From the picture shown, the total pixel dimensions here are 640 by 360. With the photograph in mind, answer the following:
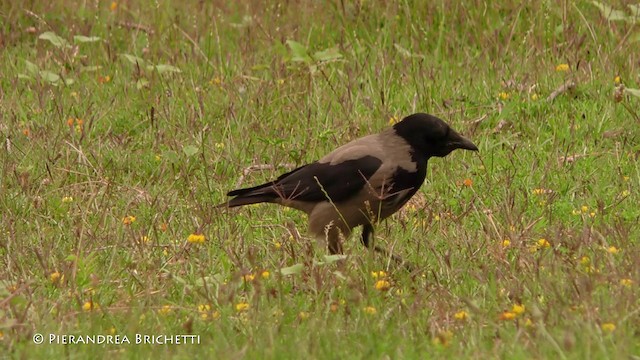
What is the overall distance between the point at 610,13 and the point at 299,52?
7.55 ft

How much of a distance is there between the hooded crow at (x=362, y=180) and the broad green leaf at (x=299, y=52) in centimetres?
250

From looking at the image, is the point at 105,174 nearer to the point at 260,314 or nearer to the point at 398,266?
the point at 398,266

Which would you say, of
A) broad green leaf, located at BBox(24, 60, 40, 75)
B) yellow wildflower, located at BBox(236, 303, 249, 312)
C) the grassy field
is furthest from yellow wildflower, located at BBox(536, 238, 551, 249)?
broad green leaf, located at BBox(24, 60, 40, 75)

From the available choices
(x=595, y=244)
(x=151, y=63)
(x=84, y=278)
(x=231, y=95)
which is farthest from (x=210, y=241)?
(x=151, y=63)

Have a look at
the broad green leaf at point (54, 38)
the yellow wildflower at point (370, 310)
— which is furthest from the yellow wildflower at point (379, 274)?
the broad green leaf at point (54, 38)

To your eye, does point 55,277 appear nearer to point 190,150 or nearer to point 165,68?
point 190,150

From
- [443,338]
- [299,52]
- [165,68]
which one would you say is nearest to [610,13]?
[299,52]

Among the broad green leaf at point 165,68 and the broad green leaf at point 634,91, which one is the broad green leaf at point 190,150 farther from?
the broad green leaf at point 634,91

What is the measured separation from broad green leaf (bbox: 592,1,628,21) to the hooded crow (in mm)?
3133

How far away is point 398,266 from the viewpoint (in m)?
6.17

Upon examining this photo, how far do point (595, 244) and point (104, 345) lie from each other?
7.58ft

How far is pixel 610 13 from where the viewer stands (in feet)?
31.7

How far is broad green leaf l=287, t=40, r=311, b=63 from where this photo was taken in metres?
9.46

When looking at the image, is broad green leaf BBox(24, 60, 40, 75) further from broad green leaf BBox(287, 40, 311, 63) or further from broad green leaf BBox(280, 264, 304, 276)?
broad green leaf BBox(280, 264, 304, 276)
